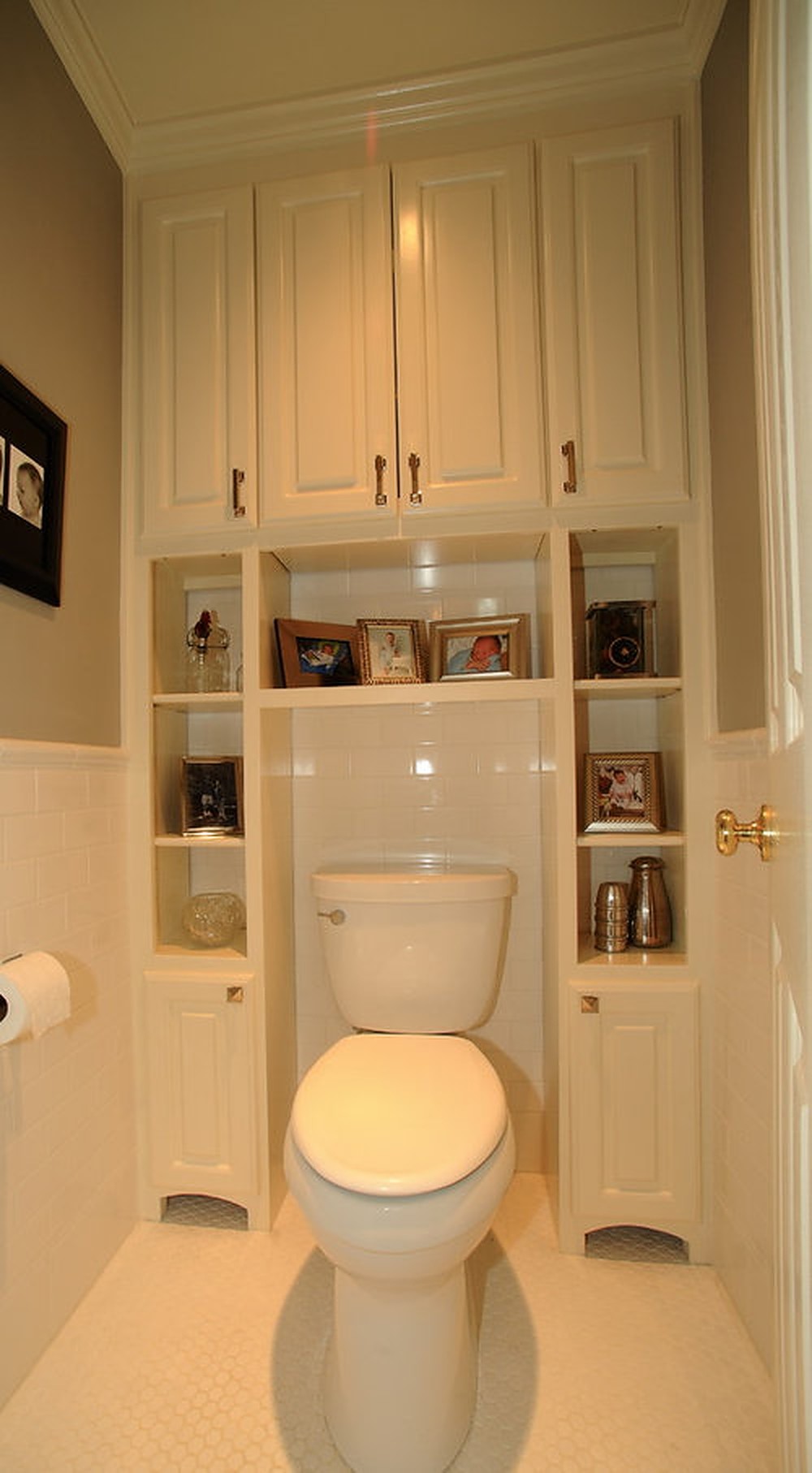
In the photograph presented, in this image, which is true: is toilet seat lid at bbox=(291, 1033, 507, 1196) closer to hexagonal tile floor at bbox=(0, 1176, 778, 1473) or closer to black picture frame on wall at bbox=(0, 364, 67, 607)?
hexagonal tile floor at bbox=(0, 1176, 778, 1473)

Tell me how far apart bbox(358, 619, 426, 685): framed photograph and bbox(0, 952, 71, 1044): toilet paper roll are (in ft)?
2.88

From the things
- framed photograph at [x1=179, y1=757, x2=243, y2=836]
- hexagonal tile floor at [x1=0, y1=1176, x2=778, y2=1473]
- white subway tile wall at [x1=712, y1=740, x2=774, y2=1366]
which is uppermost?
framed photograph at [x1=179, y1=757, x2=243, y2=836]

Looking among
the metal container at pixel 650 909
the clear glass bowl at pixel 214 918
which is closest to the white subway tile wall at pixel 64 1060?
the clear glass bowl at pixel 214 918

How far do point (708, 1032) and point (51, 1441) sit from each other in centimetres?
131

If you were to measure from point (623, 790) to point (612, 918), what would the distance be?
287 millimetres

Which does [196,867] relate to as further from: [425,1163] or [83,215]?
[83,215]

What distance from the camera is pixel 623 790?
1515mm

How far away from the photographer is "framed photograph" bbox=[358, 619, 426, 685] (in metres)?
1.61

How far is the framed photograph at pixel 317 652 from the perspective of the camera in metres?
1.59

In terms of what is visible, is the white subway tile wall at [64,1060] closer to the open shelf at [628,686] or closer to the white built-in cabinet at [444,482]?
the white built-in cabinet at [444,482]

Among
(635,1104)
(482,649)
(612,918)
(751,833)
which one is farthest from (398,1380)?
(482,649)

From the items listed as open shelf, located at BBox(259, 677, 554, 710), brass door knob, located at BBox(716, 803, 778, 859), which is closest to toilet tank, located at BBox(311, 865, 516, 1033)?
open shelf, located at BBox(259, 677, 554, 710)

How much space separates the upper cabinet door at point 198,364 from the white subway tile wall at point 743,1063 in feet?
3.87

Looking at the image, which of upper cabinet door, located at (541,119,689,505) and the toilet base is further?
upper cabinet door, located at (541,119,689,505)
